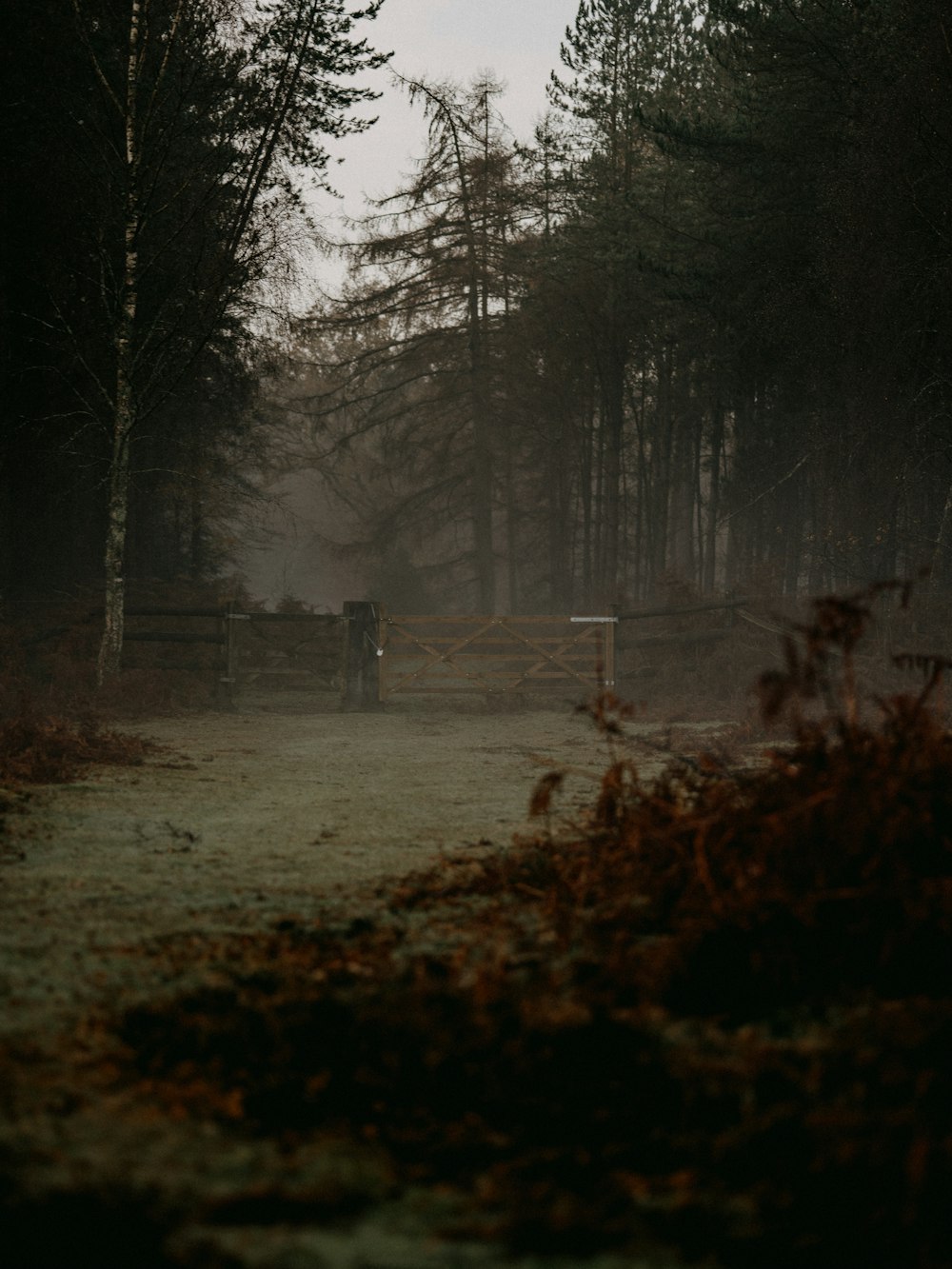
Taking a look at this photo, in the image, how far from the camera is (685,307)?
25.0m

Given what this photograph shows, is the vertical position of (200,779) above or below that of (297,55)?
below

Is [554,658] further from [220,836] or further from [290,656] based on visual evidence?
[220,836]

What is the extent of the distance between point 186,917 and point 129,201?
13903 mm

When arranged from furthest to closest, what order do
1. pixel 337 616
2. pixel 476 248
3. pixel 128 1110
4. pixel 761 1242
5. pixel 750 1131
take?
pixel 476 248 < pixel 337 616 < pixel 128 1110 < pixel 750 1131 < pixel 761 1242

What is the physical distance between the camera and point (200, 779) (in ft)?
31.9

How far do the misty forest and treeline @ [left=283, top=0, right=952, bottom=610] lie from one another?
15cm

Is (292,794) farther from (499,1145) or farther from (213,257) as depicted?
(213,257)

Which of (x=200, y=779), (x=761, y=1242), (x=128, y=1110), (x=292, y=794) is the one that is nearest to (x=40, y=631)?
(x=200, y=779)

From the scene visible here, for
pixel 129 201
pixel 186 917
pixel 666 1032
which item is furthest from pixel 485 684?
pixel 666 1032

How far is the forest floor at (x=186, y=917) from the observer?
92.6 inches

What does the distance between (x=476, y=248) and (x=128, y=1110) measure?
29158 mm

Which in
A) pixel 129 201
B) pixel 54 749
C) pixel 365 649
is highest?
pixel 129 201

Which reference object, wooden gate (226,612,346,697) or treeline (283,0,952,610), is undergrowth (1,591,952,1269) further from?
wooden gate (226,612,346,697)

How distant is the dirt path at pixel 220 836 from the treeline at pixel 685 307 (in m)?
9.64
